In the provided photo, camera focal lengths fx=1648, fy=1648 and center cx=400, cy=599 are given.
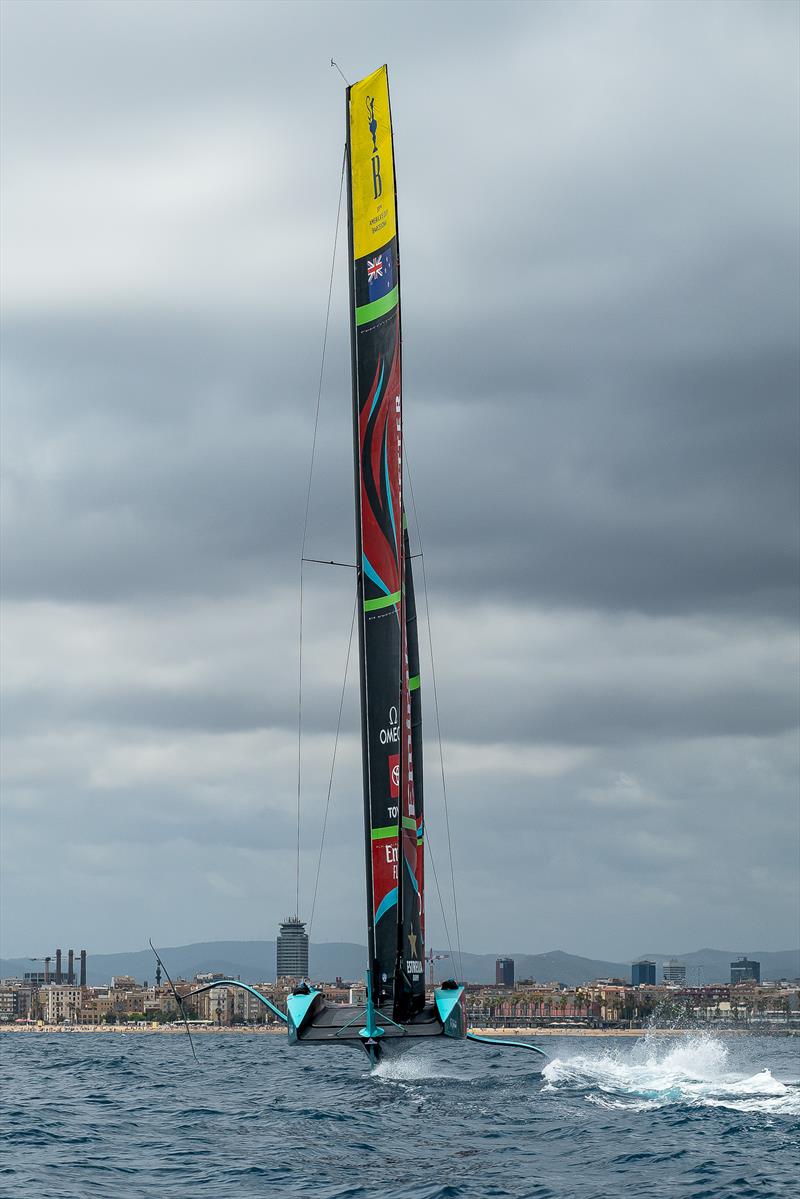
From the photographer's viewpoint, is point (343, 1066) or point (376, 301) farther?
point (343, 1066)

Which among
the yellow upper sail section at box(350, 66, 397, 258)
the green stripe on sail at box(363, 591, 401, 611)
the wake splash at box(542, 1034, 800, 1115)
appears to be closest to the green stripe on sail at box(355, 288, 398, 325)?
the yellow upper sail section at box(350, 66, 397, 258)

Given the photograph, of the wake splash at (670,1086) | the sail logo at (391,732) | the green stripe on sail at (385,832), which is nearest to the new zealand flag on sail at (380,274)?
the sail logo at (391,732)

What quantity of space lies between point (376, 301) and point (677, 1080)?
1876 cm

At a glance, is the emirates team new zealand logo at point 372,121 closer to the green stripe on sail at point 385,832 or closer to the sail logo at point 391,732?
the sail logo at point 391,732

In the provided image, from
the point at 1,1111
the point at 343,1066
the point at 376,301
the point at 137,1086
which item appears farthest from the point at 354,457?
the point at 343,1066

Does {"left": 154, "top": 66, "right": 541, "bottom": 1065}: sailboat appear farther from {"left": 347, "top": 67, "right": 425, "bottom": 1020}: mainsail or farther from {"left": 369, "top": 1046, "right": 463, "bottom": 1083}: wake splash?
{"left": 369, "top": 1046, "right": 463, "bottom": 1083}: wake splash

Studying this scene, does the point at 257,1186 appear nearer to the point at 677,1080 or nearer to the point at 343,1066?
the point at 677,1080

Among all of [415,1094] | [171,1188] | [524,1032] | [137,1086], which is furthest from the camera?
[524,1032]

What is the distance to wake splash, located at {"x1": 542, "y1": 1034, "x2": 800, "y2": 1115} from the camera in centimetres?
3139

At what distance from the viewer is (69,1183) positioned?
2169 centimetres

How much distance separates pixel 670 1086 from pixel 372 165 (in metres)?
20.1

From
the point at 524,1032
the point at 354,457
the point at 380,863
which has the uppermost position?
the point at 354,457

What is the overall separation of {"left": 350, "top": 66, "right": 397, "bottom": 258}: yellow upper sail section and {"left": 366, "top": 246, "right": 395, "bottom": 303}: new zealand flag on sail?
0.19 meters

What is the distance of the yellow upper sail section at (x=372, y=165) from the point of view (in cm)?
3145
